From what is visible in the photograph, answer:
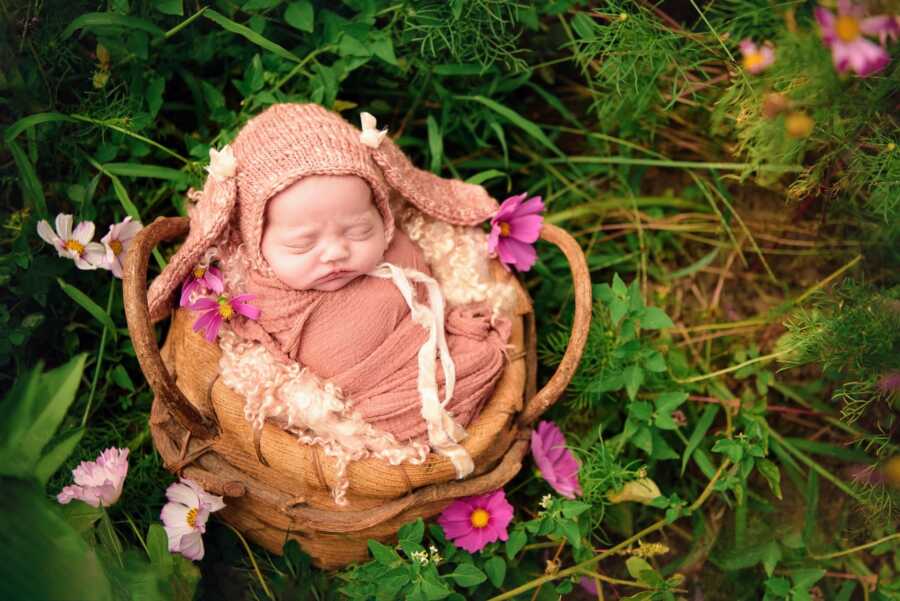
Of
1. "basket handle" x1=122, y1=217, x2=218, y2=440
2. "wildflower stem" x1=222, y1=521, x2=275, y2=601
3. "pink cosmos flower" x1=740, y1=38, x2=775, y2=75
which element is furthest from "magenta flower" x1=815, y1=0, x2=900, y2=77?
"wildflower stem" x1=222, y1=521, x2=275, y2=601

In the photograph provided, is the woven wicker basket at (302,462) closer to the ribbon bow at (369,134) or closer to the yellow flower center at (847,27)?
the ribbon bow at (369,134)

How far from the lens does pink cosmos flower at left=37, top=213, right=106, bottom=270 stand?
2111 millimetres

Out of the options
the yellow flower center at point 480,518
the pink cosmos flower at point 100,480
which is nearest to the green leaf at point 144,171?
the pink cosmos flower at point 100,480

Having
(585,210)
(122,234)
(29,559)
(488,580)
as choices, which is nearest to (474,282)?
(585,210)

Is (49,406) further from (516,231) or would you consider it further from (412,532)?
(516,231)

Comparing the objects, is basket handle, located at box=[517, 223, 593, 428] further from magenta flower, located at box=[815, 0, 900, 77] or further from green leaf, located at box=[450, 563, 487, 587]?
magenta flower, located at box=[815, 0, 900, 77]

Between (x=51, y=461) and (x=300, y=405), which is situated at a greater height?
(x=51, y=461)

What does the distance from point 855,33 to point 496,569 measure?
1404mm

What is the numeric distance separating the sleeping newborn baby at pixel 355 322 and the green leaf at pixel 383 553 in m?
0.25

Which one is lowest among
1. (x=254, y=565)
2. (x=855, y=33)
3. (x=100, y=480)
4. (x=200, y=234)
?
(x=254, y=565)

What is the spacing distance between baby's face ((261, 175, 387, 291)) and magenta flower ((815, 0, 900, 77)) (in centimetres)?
99

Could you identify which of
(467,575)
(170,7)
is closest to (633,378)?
(467,575)

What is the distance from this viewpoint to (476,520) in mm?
2107

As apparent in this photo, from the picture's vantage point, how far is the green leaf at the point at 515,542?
2.08 m
